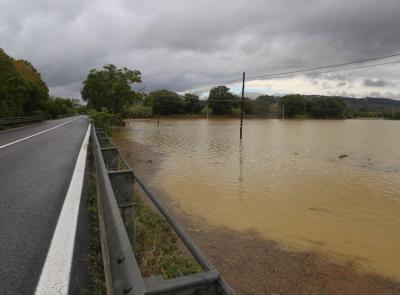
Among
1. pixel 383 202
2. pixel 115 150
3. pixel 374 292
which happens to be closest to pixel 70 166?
pixel 115 150

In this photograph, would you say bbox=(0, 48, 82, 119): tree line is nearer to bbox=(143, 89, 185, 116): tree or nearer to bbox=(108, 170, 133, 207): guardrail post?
bbox=(108, 170, 133, 207): guardrail post

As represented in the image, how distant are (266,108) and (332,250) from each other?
103 meters

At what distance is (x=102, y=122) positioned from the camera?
20469 millimetres

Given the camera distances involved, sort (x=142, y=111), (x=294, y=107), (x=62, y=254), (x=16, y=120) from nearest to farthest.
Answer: (x=62, y=254)
(x=16, y=120)
(x=142, y=111)
(x=294, y=107)

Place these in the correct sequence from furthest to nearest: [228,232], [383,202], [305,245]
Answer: [383,202] → [228,232] → [305,245]

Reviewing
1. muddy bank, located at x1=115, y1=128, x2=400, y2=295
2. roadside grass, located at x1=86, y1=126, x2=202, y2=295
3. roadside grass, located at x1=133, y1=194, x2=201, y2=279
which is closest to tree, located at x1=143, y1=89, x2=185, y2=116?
roadside grass, located at x1=86, y1=126, x2=202, y2=295

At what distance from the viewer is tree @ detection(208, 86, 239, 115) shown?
10612 cm

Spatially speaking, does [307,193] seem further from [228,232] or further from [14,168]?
[14,168]

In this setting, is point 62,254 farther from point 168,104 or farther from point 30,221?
point 168,104

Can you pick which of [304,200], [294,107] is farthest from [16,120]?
[294,107]

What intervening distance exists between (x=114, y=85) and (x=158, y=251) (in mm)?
46969

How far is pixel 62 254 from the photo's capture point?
11.6 feet

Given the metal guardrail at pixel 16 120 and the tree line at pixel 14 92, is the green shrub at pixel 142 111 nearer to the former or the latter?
the tree line at pixel 14 92

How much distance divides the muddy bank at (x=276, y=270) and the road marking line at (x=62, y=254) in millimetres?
2453
